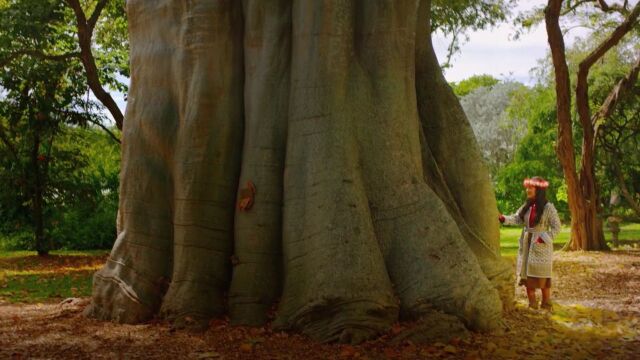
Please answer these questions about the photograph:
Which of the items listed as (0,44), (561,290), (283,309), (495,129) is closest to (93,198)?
(0,44)

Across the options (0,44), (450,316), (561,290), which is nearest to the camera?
(450,316)

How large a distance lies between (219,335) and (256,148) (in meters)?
1.86

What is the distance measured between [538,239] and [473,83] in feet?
191

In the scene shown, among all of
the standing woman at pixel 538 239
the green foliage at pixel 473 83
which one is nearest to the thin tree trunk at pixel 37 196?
the standing woman at pixel 538 239

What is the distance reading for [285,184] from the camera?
681 centimetres

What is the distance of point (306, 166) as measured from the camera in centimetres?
671

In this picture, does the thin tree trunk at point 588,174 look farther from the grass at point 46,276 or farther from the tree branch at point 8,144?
the tree branch at point 8,144

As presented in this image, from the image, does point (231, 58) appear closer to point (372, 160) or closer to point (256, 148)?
point (256, 148)

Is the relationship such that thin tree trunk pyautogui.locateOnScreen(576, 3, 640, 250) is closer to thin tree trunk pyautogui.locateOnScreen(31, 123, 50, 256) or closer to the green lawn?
the green lawn

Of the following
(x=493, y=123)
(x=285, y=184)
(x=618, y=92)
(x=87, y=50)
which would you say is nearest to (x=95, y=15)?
(x=87, y=50)

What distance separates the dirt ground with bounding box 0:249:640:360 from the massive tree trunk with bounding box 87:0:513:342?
0.24 meters

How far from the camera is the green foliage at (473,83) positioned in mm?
63541

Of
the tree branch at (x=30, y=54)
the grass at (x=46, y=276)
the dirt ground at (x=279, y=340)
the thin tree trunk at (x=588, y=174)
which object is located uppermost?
the tree branch at (x=30, y=54)

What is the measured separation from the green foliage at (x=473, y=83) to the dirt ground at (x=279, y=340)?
56502mm
